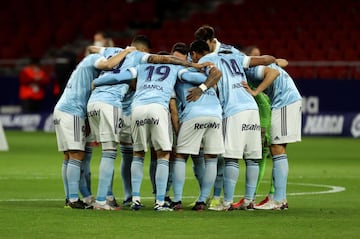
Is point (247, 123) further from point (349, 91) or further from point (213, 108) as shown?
point (349, 91)

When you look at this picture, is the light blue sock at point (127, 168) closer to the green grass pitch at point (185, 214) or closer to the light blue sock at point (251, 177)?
the green grass pitch at point (185, 214)

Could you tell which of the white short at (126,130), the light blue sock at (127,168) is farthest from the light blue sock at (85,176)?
the white short at (126,130)

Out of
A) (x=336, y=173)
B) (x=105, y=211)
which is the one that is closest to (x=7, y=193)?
(x=105, y=211)

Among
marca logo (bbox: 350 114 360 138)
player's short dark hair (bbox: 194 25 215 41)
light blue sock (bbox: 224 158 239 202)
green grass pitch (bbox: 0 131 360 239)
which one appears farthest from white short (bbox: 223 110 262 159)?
marca logo (bbox: 350 114 360 138)

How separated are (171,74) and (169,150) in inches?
35.6

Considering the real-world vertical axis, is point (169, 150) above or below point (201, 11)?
below

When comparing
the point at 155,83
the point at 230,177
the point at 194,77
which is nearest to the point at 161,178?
the point at 230,177

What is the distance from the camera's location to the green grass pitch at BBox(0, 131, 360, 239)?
10898mm

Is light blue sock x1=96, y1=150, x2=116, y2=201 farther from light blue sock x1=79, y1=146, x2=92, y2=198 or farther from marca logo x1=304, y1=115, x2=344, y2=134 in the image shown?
marca logo x1=304, y1=115, x2=344, y2=134

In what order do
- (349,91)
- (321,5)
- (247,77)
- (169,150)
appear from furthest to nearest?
(321,5)
(349,91)
(247,77)
(169,150)

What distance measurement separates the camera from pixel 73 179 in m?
13.5

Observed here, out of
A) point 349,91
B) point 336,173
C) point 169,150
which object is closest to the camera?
point 169,150

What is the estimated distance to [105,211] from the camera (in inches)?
513

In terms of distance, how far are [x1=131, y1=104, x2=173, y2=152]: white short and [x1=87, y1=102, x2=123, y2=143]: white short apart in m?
0.29
